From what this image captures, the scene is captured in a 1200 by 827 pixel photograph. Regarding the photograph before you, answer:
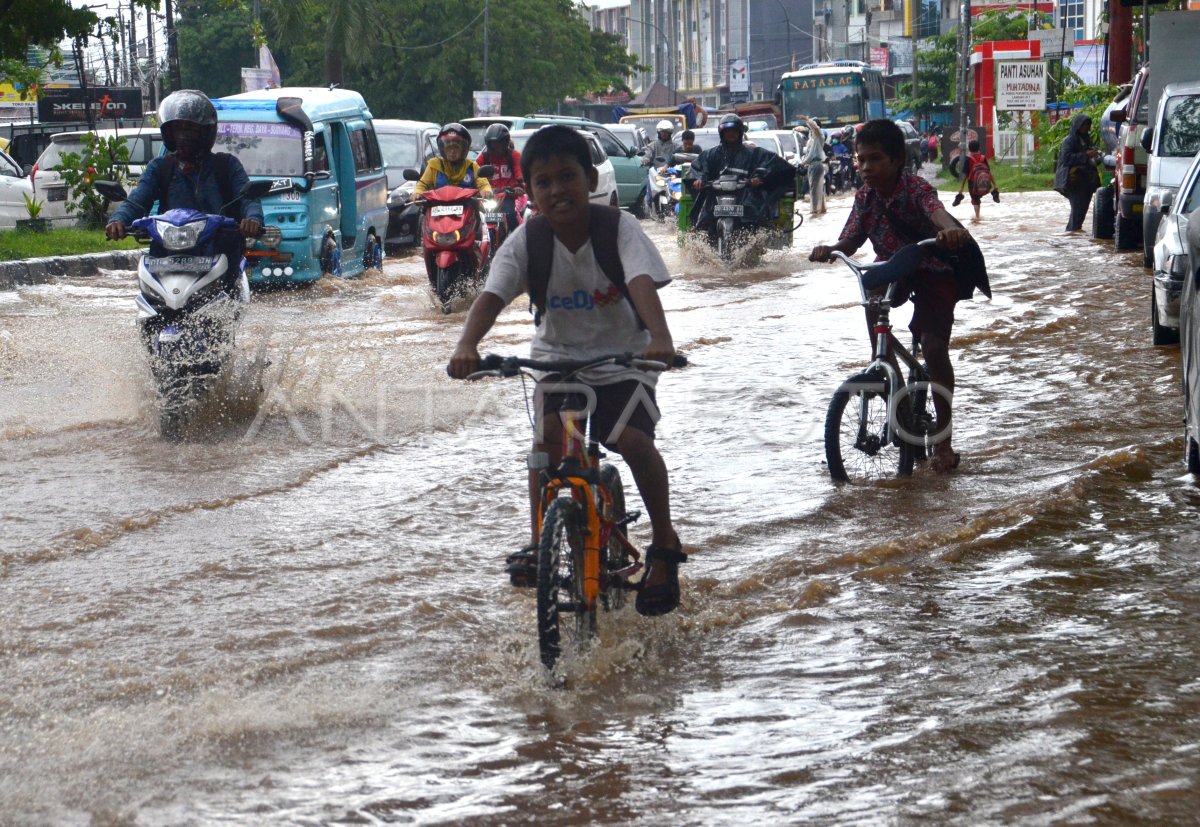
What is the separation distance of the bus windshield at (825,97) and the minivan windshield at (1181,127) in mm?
34382

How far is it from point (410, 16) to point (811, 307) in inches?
1562

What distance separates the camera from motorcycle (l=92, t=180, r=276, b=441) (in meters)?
8.12

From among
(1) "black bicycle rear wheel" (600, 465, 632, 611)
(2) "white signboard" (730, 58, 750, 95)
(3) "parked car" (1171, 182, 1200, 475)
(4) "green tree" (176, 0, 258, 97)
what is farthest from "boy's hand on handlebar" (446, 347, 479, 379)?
(2) "white signboard" (730, 58, 750, 95)

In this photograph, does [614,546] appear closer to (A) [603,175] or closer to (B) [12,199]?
(A) [603,175]

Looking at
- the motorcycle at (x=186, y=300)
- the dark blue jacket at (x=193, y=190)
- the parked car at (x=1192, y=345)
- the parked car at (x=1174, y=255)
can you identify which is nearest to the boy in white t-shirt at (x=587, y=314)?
the parked car at (x=1192, y=345)

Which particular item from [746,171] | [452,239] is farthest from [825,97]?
[452,239]

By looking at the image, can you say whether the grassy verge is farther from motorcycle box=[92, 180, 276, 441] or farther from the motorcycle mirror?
the motorcycle mirror

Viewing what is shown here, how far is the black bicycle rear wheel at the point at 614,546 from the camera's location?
4.72 meters

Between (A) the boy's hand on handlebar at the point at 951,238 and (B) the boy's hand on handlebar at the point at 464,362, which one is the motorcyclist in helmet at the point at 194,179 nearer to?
(A) the boy's hand on handlebar at the point at 951,238

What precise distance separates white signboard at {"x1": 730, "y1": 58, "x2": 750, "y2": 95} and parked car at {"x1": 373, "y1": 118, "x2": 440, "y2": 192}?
7988cm

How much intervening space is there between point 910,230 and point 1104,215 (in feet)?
47.3

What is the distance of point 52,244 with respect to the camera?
19.8 m

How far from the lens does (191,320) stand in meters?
8.25

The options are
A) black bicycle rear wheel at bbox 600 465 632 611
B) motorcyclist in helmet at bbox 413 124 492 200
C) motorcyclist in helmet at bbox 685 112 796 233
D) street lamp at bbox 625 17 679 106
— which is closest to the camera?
black bicycle rear wheel at bbox 600 465 632 611
